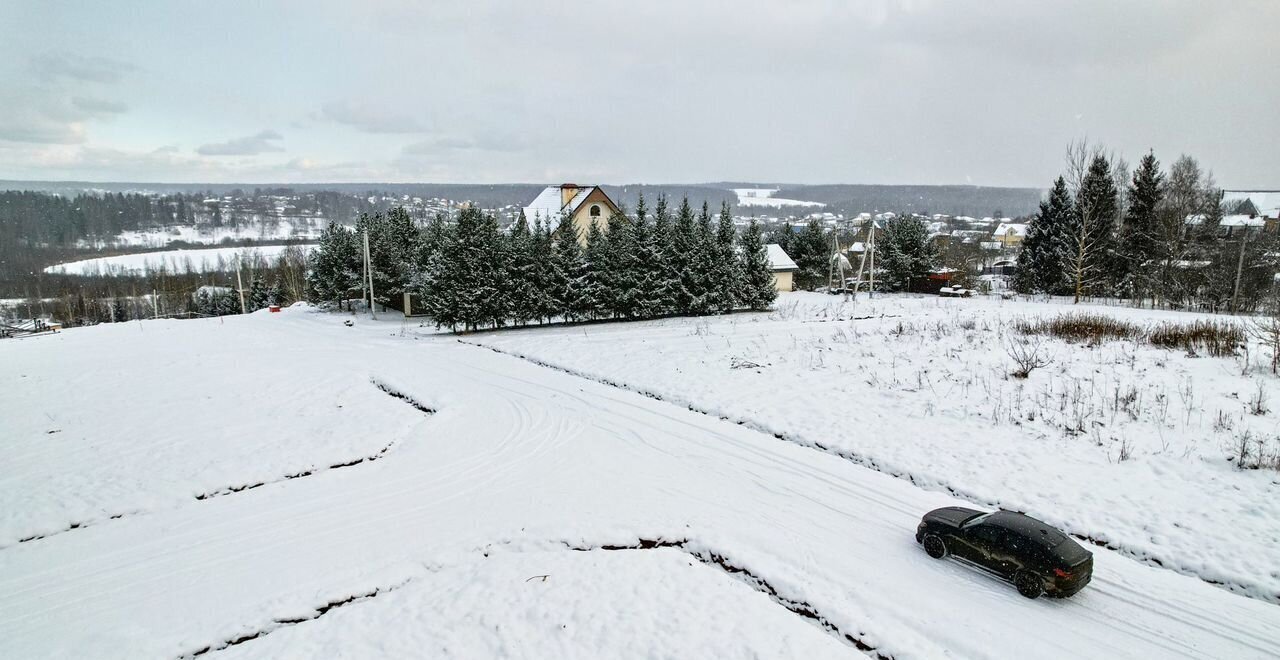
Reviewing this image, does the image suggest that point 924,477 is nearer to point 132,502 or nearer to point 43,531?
point 132,502

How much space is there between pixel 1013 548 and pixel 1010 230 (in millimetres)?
137613

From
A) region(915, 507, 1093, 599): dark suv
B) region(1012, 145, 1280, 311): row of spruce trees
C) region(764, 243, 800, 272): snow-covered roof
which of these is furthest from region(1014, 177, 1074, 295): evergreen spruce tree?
region(915, 507, 1093, 599): dark suv

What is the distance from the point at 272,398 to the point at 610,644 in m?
16.5

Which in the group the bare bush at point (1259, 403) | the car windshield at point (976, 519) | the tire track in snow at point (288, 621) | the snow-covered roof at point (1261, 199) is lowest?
the tire track in snow at point (288, 621)

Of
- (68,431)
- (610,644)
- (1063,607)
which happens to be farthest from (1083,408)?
(68,431)

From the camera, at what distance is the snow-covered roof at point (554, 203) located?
1915 inches

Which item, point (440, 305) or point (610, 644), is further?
point (440, 305)

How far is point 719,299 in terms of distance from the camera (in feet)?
117

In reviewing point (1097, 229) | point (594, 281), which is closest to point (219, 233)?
point (594, 281)

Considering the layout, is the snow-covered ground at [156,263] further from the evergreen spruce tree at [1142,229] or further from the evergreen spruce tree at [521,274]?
the evergreen spruce tree at [1142,229]

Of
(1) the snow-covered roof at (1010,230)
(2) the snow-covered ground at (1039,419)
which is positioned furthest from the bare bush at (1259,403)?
(1) the snow-covered roof at (1010,230)

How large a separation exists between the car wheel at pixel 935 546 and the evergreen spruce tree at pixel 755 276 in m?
29.4

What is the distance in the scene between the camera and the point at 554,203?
53094 mm

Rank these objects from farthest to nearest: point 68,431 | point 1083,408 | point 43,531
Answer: point 68,431, point 1083,408, point 43,531
